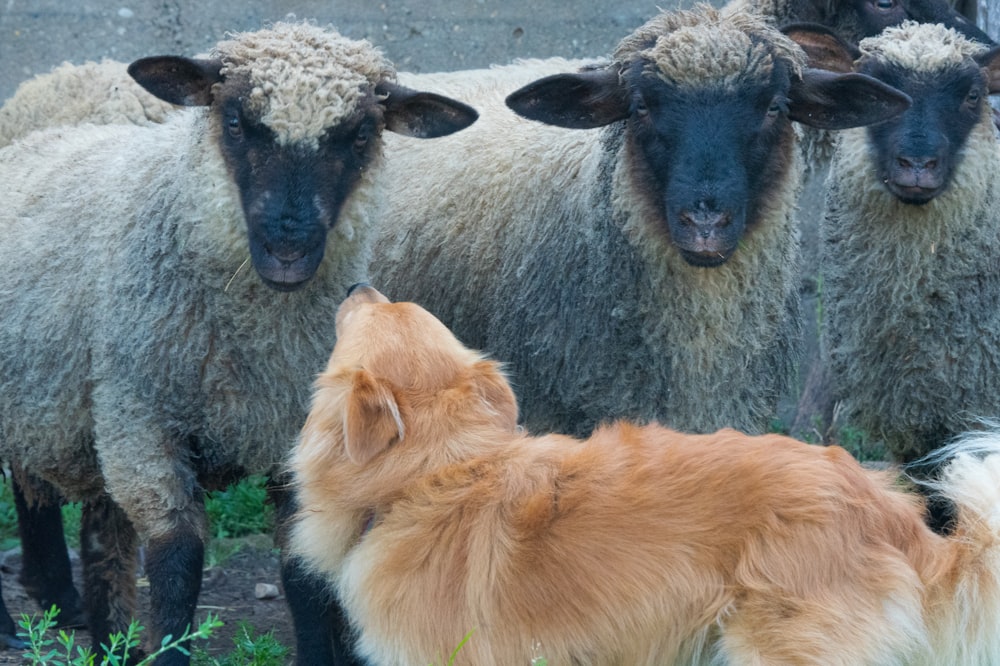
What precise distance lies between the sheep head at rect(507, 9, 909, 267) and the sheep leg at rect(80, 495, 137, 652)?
245 centimetres

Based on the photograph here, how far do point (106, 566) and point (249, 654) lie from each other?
865mm

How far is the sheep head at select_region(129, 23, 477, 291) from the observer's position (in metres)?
4.74

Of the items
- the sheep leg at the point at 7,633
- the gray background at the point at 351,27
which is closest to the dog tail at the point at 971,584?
the sheep leg at the point at 7,633

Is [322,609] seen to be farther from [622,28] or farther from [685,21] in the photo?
[622,28]

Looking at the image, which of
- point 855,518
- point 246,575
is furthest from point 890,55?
point 246,575

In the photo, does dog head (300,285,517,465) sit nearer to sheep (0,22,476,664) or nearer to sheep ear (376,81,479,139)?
sheep (0,22,476,664)

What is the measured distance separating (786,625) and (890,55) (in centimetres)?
274

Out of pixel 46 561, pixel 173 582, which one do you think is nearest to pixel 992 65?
pixel 173 582

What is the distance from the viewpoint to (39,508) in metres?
6.48

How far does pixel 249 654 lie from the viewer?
5.45 metres

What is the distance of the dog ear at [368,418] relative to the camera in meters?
3.96

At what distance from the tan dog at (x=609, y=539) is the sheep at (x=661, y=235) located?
40.7 inches

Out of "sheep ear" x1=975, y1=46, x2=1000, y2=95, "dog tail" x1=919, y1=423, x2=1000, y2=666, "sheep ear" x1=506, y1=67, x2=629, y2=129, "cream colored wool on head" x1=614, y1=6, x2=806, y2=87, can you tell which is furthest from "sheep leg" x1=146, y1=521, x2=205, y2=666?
"sheep ear" x1=975, y1=46, x2=1000, y2=95

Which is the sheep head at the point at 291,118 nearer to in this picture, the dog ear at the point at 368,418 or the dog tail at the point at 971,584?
the dog ear at the point at 368,418
